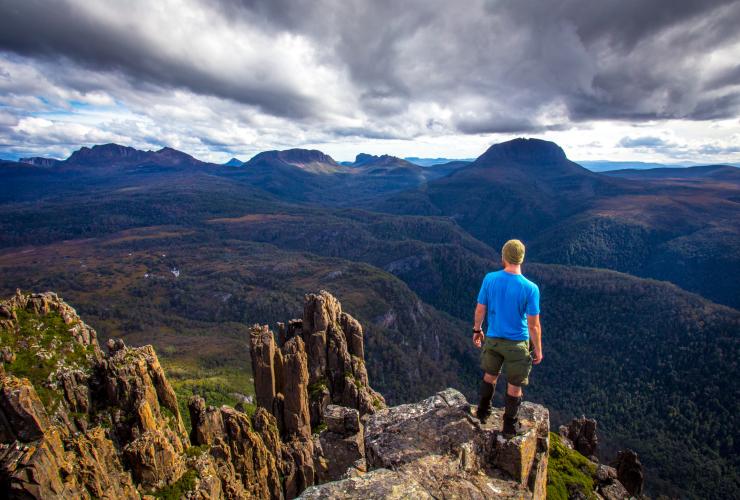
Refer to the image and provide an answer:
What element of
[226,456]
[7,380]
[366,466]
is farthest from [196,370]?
[366,466]

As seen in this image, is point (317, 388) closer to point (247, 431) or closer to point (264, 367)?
point (264, 367)

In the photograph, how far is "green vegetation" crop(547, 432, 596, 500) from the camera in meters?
32.7

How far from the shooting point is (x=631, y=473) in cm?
5244

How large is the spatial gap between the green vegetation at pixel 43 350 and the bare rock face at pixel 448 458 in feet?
122

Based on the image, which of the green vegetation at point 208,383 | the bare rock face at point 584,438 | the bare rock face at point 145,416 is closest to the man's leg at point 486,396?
the bare rock face at point 145,416

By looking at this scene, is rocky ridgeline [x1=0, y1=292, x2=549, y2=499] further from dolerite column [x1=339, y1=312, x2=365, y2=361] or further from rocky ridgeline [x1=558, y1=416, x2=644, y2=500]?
rocky ridgeline [x1=558, y1=416, x2=644, y2=500]

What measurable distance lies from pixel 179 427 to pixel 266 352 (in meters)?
16.4

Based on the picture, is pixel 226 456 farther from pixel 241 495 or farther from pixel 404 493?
pixel 404 493

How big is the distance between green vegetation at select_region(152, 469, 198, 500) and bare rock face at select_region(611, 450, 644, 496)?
56061mm

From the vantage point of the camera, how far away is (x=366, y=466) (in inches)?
638

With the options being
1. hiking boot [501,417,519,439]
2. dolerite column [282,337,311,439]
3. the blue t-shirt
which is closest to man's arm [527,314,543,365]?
the blue t-shirt

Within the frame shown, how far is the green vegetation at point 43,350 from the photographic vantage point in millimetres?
38062

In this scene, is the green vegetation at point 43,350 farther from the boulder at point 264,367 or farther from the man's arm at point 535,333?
the man's arm at point 535,333

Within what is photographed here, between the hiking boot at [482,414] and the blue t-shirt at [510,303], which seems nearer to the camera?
the blue t-shirt at [510,303]
